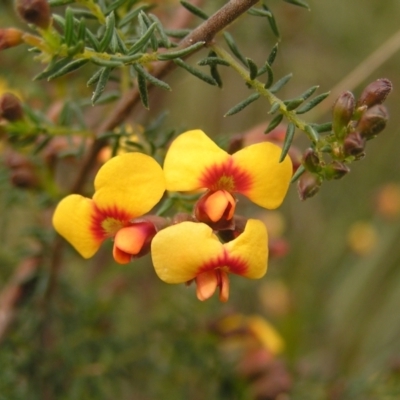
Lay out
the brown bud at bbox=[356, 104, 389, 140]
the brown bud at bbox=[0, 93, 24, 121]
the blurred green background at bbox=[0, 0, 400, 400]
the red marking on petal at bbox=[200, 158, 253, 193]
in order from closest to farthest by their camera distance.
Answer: the brown bud at bbox=[356, 104, 389, 140], the red marking on petal at bbox=[200, 158, 253, 193], the brown bud at bbox=[0, 93, 24, 121], the blurred green background at bbox=[0, 0, 400, 400]

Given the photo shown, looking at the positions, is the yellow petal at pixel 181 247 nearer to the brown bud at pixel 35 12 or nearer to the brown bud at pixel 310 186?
the brown bud at pixel 310 186

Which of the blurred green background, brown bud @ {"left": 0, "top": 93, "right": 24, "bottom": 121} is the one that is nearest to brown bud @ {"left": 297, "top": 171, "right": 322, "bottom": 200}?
the blurred green background

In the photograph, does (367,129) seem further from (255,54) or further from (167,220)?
(255,54)

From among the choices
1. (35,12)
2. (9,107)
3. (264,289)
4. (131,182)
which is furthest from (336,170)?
(264,289)

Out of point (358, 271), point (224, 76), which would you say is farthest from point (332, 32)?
point (358, 271)

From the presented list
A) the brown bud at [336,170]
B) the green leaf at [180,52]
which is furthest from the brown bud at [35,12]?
the brown bud at [336,170]

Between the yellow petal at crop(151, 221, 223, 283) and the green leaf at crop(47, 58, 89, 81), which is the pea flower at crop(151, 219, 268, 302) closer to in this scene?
the yellow petal at crop(151, 221, 223, 283)

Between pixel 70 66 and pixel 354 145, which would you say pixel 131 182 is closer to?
pixel 70 66
